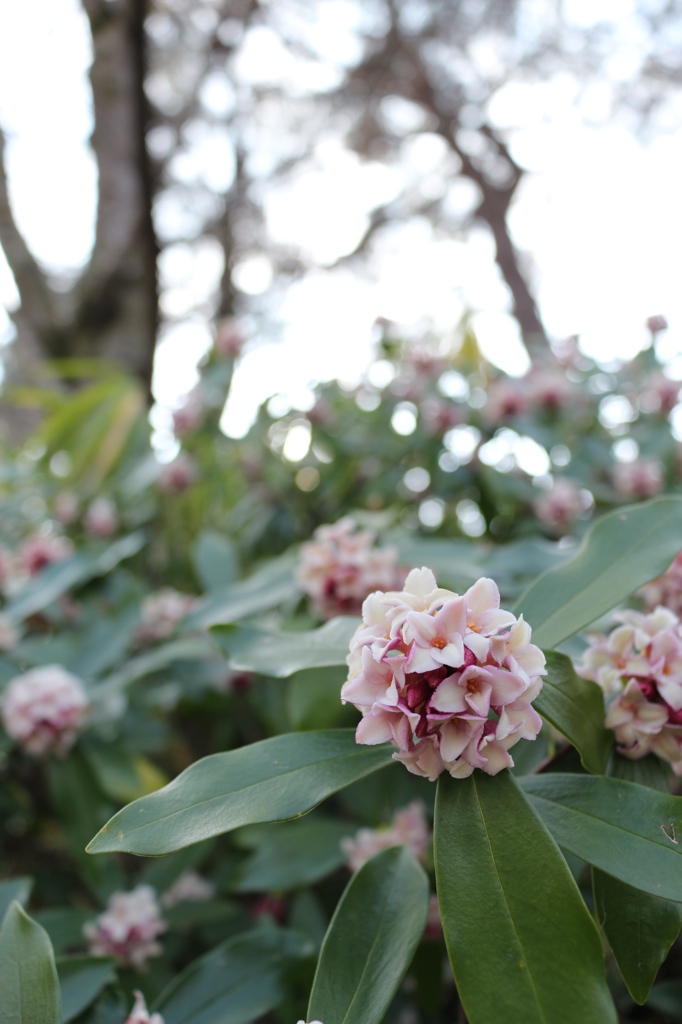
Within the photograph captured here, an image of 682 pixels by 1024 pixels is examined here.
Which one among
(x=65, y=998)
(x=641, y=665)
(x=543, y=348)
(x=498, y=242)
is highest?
(x=641, y=665)

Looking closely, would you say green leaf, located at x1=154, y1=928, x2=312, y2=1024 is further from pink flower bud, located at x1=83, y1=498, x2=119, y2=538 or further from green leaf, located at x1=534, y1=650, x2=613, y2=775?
pink flower bud, located at x1=83, y1=498, x2=119, y2=538

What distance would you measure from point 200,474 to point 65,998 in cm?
122

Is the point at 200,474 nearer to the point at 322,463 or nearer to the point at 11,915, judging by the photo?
the point at 322,463

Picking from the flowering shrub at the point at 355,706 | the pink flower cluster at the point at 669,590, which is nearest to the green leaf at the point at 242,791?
the flowering shrub at the point at 355,706

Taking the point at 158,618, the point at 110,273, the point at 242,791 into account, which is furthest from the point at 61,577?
the point at 110,273

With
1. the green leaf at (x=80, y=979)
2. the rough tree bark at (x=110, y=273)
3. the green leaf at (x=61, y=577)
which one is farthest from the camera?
the rough tree bark at (x=110, y=273)

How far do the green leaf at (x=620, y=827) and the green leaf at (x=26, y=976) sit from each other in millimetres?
346

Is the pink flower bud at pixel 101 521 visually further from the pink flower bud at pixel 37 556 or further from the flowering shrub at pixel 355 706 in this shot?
the pink flower bud at pixel 37 556

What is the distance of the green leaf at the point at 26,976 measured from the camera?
49 centimetres

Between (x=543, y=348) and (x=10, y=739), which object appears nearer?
(x=10, y=739)

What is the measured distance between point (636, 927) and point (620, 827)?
0.22ft

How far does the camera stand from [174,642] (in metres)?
1.08

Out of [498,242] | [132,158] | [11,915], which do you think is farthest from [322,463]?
[498,242]

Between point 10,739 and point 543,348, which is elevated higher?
point 10,739
